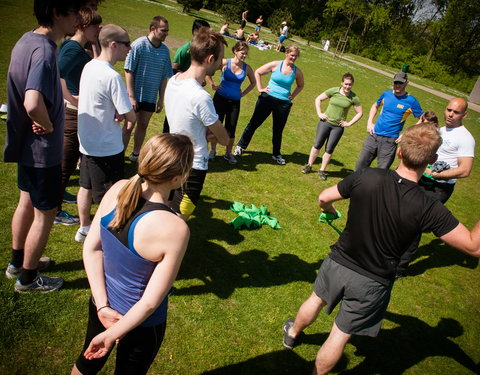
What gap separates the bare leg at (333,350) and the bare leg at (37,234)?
8.48 feet

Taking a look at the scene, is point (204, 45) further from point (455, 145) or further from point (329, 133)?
point (329, 133)

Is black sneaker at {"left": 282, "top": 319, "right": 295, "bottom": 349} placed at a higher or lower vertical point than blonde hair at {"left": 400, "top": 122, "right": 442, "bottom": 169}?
lower

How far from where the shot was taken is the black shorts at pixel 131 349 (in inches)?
69.9

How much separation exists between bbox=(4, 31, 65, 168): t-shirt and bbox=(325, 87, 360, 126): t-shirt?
5.08 metres

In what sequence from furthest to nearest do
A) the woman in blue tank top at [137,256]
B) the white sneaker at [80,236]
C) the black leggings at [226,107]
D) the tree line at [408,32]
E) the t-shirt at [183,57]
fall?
1. the tree line at [408,32]
2. the black leggings at [226,107]
3. the t-shirt at [183,57]
4. the white sneaker at [80,236]
5. the woman in blue tank top at [137,256]

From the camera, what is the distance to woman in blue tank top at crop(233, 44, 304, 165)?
6.41m

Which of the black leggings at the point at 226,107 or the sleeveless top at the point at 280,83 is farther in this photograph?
the sleeveless top at the point at 280,83

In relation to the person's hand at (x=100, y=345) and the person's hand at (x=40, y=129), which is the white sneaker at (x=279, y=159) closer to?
the person's hand at (x=40, y=129)

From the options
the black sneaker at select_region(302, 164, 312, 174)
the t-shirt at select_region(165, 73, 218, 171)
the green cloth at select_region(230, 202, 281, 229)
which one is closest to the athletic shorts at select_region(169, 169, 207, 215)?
the t-shirt at select_region(165, 73, 218, 171)

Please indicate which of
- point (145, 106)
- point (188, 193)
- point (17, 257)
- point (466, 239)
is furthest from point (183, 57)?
point (466, 239)

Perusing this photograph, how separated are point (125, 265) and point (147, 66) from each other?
424 cm

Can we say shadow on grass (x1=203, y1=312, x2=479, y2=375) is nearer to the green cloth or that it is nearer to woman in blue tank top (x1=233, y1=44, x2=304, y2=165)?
the green cloth

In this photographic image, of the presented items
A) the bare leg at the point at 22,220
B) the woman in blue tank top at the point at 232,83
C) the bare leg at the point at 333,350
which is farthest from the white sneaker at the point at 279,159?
the bare leg at the point at 22,220

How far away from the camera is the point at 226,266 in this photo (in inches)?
155
